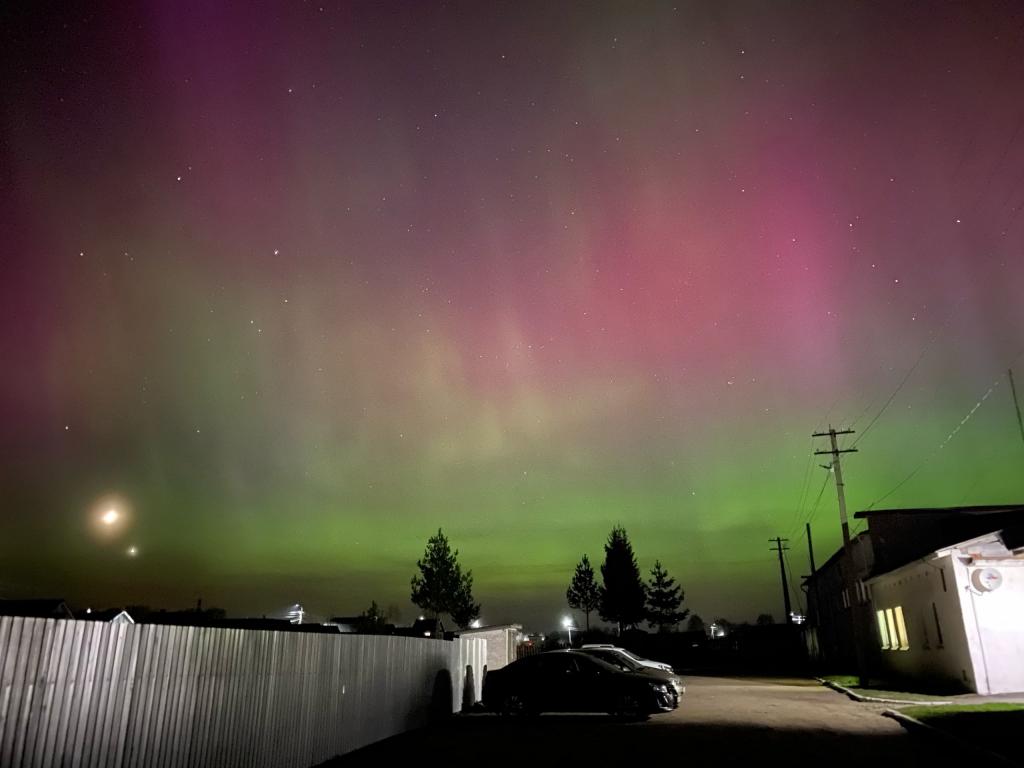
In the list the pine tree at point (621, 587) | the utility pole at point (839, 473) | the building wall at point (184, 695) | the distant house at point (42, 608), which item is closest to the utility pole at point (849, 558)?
the utility pole at point (839, 473)

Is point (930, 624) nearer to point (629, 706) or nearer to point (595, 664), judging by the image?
point (629, 706)

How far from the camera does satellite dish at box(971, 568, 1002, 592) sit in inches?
784

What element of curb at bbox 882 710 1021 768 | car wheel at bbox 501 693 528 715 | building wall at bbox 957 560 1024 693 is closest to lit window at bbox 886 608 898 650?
building wall at bbox 957 560 1024 693

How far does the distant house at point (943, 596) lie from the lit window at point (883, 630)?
39 mm

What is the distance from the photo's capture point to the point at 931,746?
12180 millimetres

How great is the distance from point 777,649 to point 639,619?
24.1 meters

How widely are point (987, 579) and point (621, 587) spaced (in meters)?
71.4

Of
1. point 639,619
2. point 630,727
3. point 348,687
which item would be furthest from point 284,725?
point 639,619

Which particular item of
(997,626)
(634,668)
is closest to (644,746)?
(634,668)

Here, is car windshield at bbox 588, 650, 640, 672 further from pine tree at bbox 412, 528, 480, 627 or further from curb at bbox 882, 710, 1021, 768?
pine tree at bbox 412, 528, 480, 627

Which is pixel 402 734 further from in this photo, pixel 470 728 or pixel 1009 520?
pixel 1009 520

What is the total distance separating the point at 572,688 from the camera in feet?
58.1

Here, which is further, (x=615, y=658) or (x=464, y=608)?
(x=464, y=608)

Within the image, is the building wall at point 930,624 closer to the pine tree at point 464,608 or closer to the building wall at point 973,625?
the building wall at point 973,625
